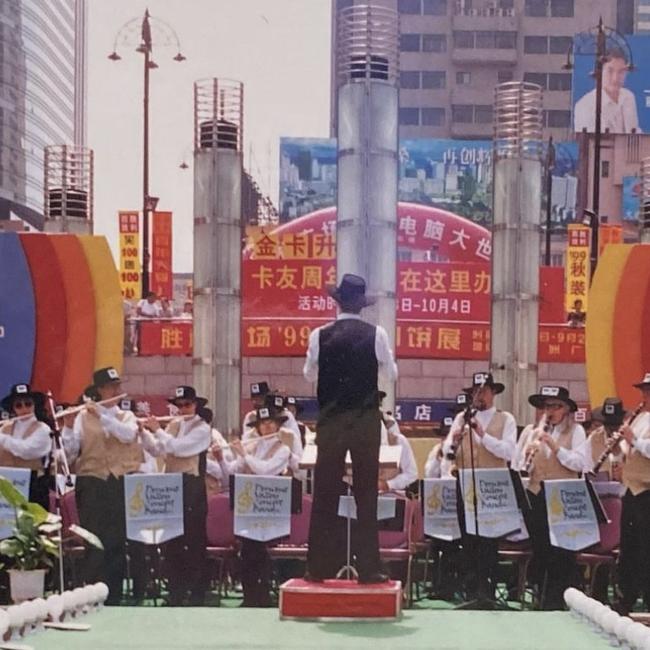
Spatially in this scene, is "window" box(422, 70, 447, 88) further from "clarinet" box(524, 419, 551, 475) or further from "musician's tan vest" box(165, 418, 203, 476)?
"clarinet" box(524, 419, 551, 475)

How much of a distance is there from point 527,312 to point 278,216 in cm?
3337

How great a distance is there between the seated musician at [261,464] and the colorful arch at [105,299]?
7.95ft

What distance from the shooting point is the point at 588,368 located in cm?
1211

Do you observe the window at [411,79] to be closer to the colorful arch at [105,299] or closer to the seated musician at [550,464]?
the colorful arch at [105,299]

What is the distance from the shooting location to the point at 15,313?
1229 cm

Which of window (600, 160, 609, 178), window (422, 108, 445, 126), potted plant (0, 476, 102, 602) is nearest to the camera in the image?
potted plant (0, 476, 102, 602)

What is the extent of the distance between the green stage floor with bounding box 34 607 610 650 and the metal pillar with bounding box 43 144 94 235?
23.3ft

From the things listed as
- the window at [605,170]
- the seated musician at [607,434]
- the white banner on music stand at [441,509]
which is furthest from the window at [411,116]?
the white banner on music stand at [441,509]

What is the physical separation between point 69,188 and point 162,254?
420 inches

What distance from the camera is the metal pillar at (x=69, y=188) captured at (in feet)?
45.1

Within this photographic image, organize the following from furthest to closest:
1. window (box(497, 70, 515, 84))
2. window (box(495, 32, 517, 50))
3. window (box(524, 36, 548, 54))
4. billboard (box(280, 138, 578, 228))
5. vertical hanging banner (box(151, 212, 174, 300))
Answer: window (box(497, 70, 515, 84)) → window (box(524, 36, 548, 54)) → window (box(495, 32, 517, 50)) → billboard (box(280, 138, 578, 228)) → vertical hanging banner (box(151, 212, 174, 300))

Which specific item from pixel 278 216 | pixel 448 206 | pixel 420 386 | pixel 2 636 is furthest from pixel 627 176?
pixel 2 636

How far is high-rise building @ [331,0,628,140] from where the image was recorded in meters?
61.0

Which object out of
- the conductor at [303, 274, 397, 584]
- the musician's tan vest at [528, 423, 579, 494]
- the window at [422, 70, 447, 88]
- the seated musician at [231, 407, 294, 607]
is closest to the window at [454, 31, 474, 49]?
the window at [422, 70, 447, 88]
